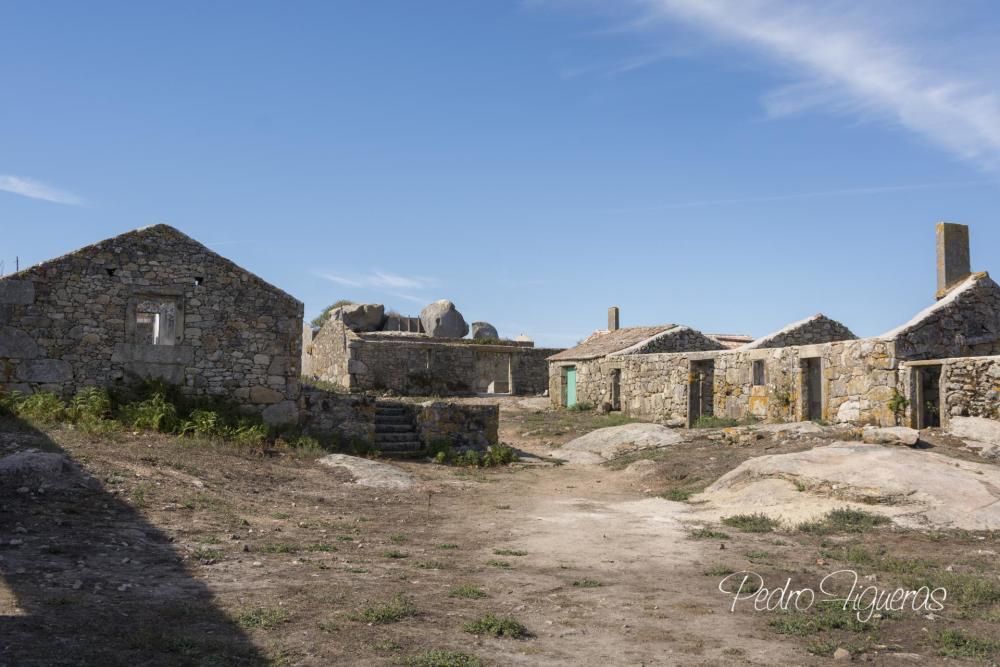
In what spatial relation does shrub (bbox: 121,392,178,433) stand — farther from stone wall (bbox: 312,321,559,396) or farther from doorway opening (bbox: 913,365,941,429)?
doorway opening (bbox: 913,365,941,429)

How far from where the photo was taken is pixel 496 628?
5.66m

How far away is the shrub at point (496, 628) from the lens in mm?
5625

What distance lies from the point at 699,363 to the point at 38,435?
56.0 feet

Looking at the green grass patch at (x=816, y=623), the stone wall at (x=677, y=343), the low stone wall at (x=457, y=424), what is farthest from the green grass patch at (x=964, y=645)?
the stone wall at (x=677, y=343)

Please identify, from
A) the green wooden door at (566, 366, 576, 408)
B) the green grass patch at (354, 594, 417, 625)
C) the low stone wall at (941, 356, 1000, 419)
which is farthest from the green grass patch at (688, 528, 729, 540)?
the green wooden door at (566, 366, 576, 408)

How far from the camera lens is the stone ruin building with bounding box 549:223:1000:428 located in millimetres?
16234

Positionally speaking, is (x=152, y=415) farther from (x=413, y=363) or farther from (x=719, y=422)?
(x=413, y=363)

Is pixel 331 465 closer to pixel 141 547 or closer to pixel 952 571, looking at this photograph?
pixel 141 547

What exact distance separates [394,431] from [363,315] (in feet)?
70.7

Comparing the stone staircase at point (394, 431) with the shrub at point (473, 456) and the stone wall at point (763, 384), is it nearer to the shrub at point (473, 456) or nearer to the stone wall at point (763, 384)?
the shrub at point (473, 456)

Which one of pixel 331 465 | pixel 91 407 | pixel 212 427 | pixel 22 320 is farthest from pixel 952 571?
pixel 22 320

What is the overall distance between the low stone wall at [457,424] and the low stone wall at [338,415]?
48.5 inches

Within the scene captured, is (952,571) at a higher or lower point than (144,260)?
lower

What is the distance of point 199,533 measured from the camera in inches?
336
